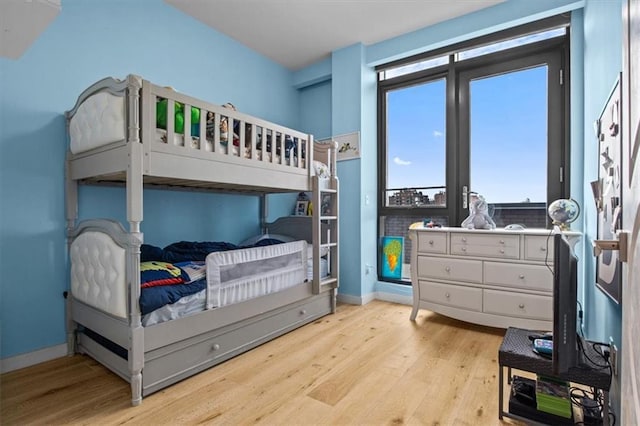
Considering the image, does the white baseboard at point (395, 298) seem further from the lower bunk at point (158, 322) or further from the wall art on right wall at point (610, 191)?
the wall art on right wall at point (610, 191)

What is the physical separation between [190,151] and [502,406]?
210 centimetres

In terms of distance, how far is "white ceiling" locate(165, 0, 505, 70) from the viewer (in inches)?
108

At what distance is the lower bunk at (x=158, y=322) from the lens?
163 centimetres

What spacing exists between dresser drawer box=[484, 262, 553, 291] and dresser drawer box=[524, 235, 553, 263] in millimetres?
66

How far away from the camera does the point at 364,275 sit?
11.3 feet

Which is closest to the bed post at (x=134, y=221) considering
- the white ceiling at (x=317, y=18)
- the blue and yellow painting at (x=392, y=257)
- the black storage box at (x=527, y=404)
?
the white ceiling at (x=317, y=18)

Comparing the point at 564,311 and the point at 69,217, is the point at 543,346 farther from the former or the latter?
the point at 69,217

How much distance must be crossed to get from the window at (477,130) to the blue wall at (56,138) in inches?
84.6

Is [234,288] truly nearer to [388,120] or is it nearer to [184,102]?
[184,102]

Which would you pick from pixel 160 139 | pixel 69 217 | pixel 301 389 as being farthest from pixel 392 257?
pixel 69 217

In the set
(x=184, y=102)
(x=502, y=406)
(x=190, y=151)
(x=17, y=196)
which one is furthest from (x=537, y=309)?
(x=17, y=196)

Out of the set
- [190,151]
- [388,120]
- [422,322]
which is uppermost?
[388,120]

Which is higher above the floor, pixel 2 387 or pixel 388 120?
pixel 388 120

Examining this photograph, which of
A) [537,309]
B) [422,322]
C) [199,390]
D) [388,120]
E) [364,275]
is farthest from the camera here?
[388,120]
